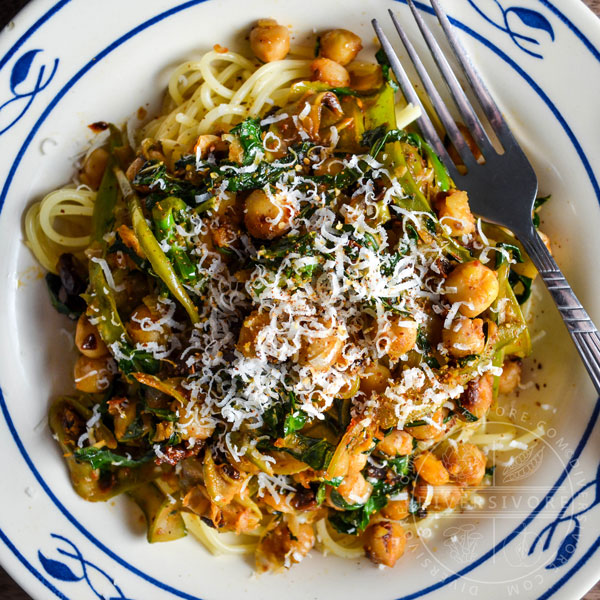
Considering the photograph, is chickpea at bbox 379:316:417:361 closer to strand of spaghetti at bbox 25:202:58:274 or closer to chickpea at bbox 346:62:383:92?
chickpea at bbox 346:62:383:92

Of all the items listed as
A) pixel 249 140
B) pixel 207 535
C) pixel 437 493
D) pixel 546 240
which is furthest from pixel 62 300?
pixel 546 240

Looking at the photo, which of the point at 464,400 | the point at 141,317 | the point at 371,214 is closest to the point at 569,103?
the point at 371,214

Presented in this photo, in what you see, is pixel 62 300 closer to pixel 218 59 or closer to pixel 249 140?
pixel 249 140

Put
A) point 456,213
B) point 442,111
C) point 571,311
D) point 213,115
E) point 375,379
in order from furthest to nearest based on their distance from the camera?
point 213,115 < point 442,111 < point 571,311 < point 456,213 < point 375,379

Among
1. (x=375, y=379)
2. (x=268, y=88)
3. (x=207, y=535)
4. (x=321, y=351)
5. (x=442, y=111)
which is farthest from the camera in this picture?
(x=207, y=535)

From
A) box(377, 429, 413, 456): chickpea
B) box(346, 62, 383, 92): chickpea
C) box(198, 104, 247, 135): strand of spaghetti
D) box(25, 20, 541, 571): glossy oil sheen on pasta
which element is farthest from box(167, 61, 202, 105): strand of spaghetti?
box(377, 429, 413, 456): chickpea

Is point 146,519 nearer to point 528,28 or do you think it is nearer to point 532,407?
point 532,407

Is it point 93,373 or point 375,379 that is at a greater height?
point 93,373

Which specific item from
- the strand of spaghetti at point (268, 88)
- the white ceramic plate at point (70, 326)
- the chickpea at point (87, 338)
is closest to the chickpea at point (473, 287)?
the white ceramic plate at point (70, 326)
